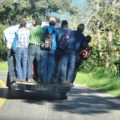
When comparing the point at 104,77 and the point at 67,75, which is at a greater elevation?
the point at 67,75

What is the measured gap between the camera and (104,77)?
26.3 m

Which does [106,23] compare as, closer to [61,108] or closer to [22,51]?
[22,51]

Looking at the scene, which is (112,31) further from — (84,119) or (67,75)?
(84,119)

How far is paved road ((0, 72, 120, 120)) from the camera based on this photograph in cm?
1307

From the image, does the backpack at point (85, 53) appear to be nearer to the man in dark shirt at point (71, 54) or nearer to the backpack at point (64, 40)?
the man in dark shirt at point (71, 54)

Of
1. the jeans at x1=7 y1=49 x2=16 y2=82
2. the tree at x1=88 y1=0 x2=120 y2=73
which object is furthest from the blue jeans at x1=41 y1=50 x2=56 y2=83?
the tree at x1=88 y1=0 x2=120 y2=73

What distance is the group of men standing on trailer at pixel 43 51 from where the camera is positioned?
53.8 feet

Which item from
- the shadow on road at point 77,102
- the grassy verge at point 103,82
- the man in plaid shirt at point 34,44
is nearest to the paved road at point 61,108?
the shadow on road at point 77,102

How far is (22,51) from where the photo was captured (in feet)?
53.8

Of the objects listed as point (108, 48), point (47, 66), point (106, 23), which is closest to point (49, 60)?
point (47, 66)

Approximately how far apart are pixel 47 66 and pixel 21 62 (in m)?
0.72

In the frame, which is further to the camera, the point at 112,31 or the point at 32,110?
the point at 112,31

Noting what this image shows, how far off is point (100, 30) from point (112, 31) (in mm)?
1395

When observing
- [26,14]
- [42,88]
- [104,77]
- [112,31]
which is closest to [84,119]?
[42,88]
